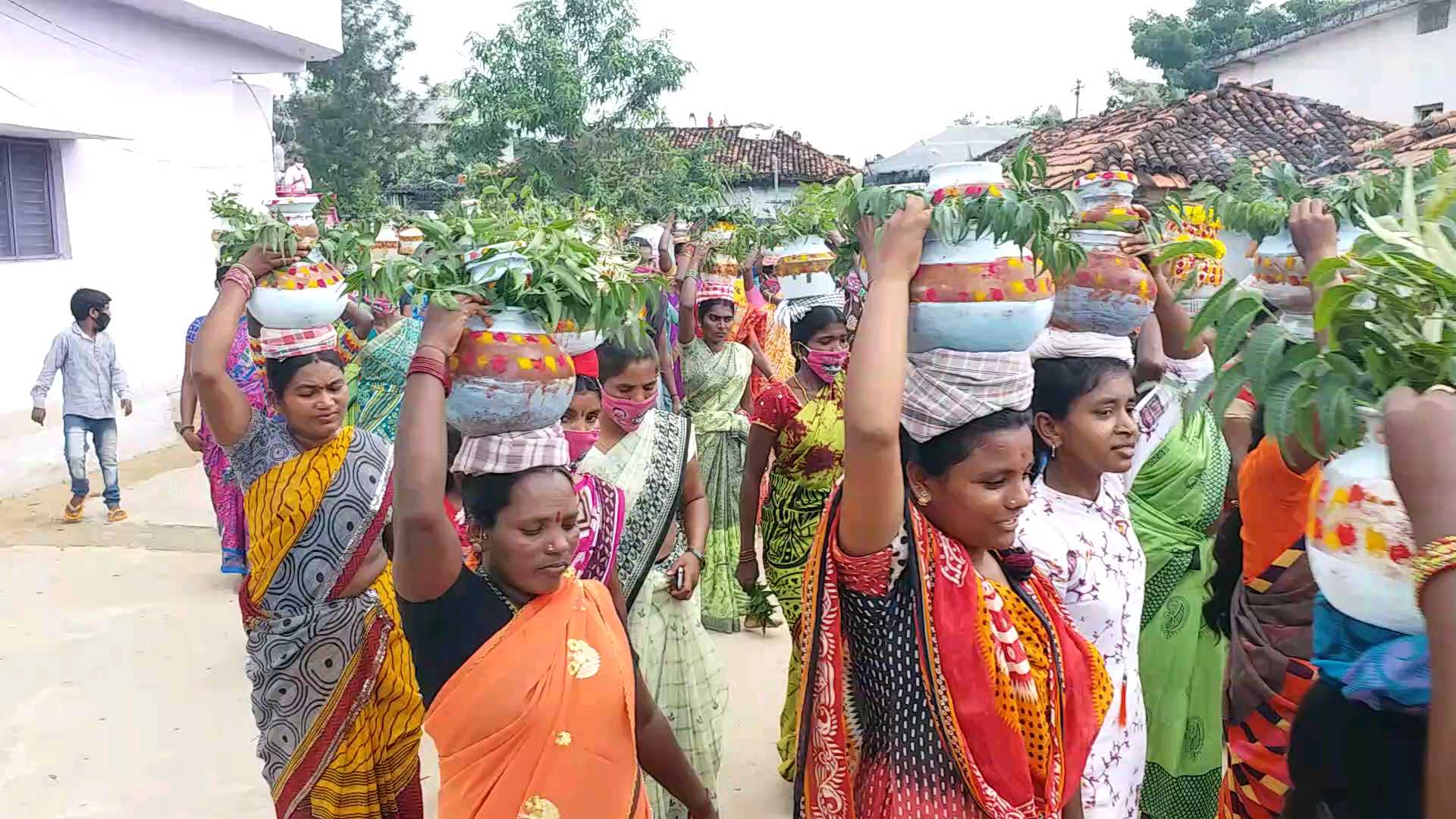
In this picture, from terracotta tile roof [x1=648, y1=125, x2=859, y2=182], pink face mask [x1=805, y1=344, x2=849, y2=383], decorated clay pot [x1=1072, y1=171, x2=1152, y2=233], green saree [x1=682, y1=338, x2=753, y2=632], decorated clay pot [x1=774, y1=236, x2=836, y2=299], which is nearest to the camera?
decorated clay pot [x1=1072, y1=171, x2=1152, y2=233]

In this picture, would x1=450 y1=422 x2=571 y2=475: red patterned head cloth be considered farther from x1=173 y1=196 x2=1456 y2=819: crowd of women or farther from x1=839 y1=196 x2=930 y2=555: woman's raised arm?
x1=839 y1=196 x2=930 y2=555: woman's raised arm

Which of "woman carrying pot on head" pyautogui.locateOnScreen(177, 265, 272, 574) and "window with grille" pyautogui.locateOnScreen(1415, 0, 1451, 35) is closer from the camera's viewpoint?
"woman carrying pot on head" pyautogui.locateOnScreen(177, 265, 272, 574)

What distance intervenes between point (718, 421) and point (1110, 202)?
11.7 feet

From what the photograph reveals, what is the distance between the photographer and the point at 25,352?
11.5 m

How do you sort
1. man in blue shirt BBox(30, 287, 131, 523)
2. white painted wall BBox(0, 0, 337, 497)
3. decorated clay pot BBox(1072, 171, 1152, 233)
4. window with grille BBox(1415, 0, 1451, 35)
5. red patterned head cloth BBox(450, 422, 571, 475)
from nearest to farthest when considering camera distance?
red patterned head cloth BBox(450, 422, 571, 475) < decorated clay pot BBox(1072, 171, 1152, 233) < man in blue shirt BBox(30, 287, 131, 523) < white painted wall BBox(0, 0, 337, 497) < window with grille BBox(1415, 0, 1451, 35)

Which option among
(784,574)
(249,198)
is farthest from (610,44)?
(784,574)

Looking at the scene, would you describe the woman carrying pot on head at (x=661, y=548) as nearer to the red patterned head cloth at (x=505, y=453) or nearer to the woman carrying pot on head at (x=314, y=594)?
the woman carrying pot on head at (x=314, y=594)

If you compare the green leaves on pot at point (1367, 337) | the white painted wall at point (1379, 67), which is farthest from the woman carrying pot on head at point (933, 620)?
the white painted wall at point (1379, 67)

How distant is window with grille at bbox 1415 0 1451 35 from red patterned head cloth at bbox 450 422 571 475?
2166cm

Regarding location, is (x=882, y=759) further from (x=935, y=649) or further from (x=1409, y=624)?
(x=1409, y=624)

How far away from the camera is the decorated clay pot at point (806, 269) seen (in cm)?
520

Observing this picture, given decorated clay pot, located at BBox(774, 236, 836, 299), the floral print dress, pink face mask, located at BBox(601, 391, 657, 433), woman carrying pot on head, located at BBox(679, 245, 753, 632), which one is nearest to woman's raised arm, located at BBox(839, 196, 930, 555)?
the floral print dress

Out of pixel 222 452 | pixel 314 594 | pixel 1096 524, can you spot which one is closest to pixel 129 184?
pixel 222 452

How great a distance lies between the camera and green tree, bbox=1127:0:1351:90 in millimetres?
31203
